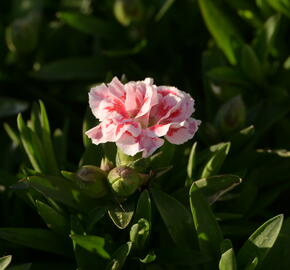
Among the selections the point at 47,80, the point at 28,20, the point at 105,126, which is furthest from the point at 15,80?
the point at 105,126

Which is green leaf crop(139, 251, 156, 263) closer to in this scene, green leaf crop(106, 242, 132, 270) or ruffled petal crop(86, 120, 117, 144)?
green leaf crop(106, 242, 132, 270)

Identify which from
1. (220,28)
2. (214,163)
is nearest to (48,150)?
(214,163)

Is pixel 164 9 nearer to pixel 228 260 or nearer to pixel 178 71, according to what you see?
pixel 178 71

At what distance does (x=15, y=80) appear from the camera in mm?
2041

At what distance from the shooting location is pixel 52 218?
1332 millimetres

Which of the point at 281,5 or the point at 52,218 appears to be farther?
the point at 281,5

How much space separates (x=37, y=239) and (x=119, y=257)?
225mm

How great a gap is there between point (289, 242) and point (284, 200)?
0.45m

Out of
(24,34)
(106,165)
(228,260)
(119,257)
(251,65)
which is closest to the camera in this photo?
(228,260)

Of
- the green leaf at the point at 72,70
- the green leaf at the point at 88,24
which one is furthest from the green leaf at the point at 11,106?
the green leaf at the point at 88,24

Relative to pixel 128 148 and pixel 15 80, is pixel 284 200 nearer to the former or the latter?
pixel 128 148

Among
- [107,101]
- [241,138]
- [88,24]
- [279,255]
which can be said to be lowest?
[279,255]

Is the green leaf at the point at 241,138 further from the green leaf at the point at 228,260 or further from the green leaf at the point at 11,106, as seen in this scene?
the green leaf at the point at 11,106

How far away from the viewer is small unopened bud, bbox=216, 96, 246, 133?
5.09 feet
